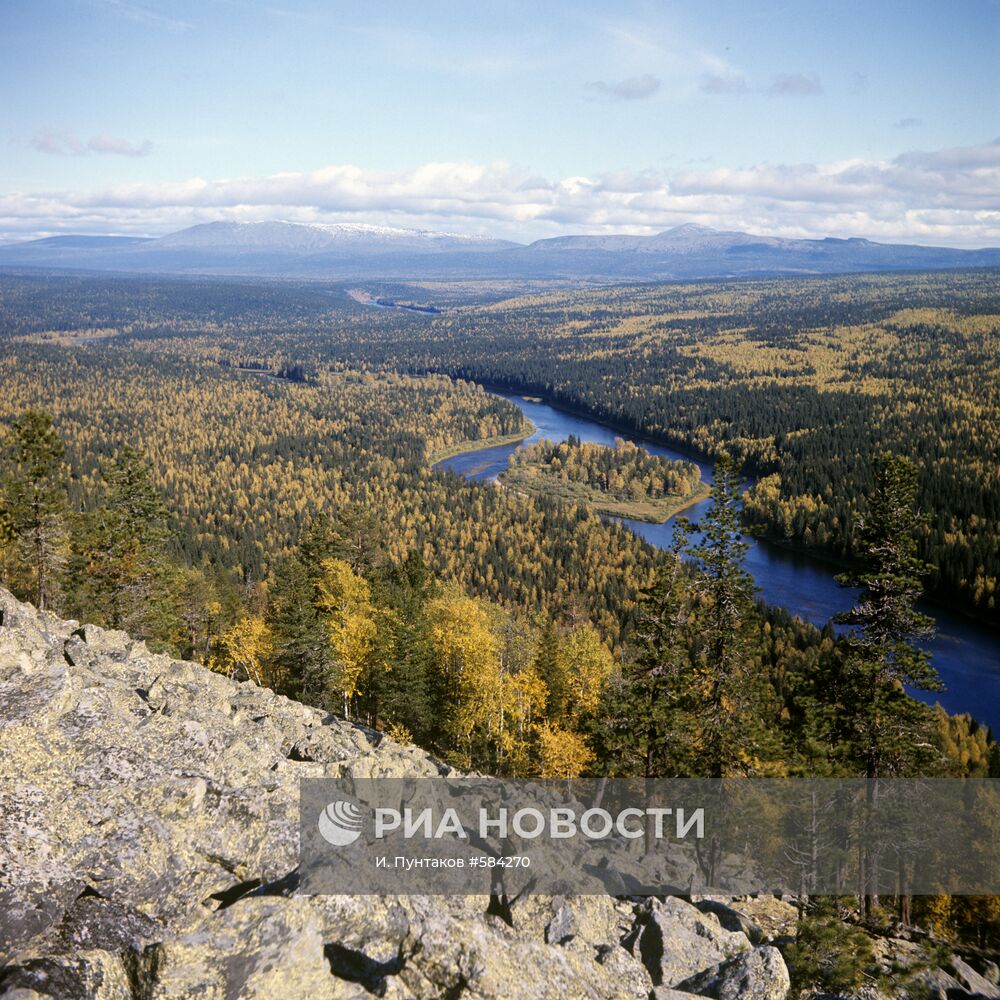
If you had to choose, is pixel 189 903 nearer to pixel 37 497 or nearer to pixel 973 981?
pixel 973 981

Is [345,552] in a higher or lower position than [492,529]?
higher

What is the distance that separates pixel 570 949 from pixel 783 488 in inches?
6304

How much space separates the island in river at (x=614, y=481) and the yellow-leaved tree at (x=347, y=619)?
115 metres

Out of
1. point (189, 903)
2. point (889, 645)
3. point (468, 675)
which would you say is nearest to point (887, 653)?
point (889, 645)

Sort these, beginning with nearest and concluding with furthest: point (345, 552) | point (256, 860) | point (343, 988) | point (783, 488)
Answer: point (343, 988)
point (256, 860)
point (345, 552)
point (783, 488)

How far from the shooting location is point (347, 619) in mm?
43062

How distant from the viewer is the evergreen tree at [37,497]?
39.7 m

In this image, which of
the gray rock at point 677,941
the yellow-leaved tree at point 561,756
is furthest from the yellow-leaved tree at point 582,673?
the gray rock at point 677,941

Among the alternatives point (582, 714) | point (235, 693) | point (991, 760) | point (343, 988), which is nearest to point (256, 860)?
point (343, 988)

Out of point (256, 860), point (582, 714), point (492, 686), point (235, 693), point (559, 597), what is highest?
point (256, 860)

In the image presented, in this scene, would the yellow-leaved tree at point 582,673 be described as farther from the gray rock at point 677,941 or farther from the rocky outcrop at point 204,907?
the rocky outcrop at point 204,907

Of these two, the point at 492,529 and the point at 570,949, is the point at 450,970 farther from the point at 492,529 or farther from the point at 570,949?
the point at 492,529

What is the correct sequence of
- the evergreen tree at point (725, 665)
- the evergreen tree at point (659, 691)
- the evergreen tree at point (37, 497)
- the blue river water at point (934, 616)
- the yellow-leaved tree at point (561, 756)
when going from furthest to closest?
the blue river water at point (934, 616) → the evergreen tree at point (37, 497) → the yellow-leaved tree at point (561, 756) → the evergreen tree at point (659, 691) → the evergreen tree at point (725, 665)

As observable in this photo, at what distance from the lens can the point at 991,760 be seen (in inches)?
2330
